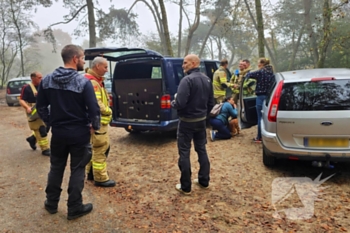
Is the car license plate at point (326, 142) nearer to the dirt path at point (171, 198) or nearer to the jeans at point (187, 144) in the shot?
the dirt path at point (171, 198)

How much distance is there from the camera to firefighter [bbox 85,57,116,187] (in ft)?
12.9

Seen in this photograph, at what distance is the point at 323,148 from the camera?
3850mm

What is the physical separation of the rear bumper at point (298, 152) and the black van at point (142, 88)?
7.95ft

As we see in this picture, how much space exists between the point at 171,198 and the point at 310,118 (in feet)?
7.14

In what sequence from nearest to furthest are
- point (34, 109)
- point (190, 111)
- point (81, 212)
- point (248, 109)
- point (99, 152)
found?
point (81, 212)
point (190, 111)
point (99, 152)
point (34, 109)
point (248, 109)

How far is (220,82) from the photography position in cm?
749

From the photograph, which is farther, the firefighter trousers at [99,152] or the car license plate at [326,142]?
the firefighter trousers at [99,152]

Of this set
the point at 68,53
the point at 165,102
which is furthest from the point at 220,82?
the point at 68,53

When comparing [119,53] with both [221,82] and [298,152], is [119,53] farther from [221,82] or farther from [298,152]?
[298,152]

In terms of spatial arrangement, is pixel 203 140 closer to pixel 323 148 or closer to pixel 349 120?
pixel 323 148

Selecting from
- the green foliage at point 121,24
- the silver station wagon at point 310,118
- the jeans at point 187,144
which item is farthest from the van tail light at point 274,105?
the green foliage at point 121,24

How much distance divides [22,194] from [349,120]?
4579 mm

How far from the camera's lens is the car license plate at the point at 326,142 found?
12.4ft

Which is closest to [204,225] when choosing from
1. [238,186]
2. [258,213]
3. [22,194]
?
[258,213]
